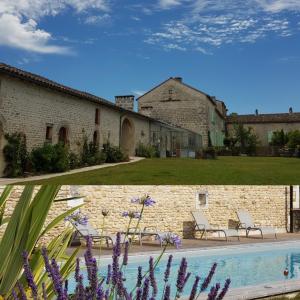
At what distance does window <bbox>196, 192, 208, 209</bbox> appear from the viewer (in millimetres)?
14961

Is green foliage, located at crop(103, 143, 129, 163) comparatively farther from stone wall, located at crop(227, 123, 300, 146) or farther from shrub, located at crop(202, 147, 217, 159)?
stone wall, located at crop(227, 123, 300, 146)

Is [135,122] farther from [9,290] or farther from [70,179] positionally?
[9,290]

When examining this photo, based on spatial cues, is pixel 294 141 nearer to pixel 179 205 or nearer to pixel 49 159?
pixel 179 205

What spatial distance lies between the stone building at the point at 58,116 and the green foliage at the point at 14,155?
22 centimetres

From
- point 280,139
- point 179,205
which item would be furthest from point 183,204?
point 280,139

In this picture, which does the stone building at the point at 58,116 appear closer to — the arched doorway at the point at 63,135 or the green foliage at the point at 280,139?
the arched doorway at the point at 63,135

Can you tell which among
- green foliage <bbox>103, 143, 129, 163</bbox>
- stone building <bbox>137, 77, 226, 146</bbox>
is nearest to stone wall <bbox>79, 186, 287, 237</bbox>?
green foliage <bbox>103, 143, 129, 163</bbox>

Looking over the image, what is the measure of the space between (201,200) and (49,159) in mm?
6597

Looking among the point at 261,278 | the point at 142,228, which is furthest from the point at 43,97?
the point at 261,278

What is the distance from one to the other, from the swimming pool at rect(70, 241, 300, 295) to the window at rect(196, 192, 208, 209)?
2886 mm

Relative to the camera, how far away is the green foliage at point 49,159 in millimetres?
17359

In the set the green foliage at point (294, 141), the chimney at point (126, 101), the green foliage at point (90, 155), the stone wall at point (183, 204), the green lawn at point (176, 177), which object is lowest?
the stone wall at point (183, 204)

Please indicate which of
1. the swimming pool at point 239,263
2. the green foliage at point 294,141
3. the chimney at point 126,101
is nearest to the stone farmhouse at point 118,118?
the chimney at point 126,101

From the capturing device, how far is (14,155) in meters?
16.4
